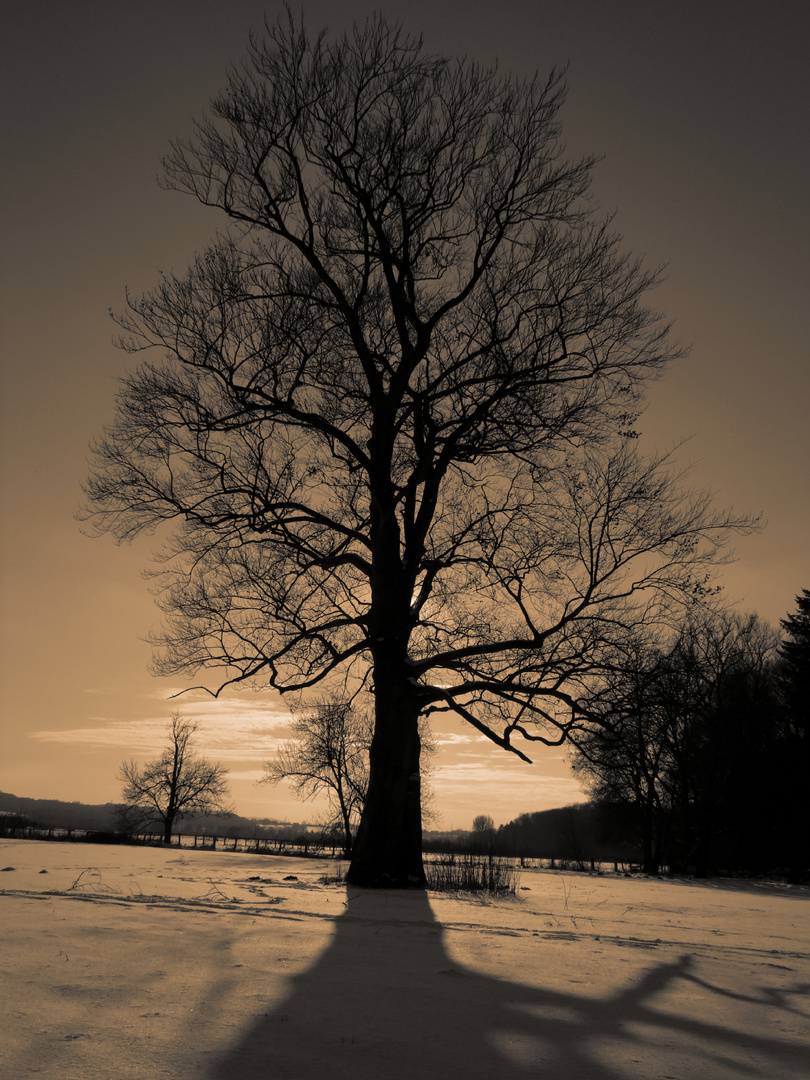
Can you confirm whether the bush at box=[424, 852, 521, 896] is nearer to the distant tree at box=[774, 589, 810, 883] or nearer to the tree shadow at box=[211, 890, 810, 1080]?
the tree shadow at box=[211, 890, 810, 1080]

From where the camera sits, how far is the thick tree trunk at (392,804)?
414 inches

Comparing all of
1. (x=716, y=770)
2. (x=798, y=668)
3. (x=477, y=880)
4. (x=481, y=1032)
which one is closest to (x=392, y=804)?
(x=477, y=880)

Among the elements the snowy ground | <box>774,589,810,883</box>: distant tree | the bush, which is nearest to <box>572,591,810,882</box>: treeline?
<box>774,589,810,883</box>: distant tree

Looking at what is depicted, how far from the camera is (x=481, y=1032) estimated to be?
275 cm

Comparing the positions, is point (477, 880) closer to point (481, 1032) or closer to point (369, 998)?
point (369, 998)

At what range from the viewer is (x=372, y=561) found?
12.1m

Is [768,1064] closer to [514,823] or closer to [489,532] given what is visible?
[489,532]

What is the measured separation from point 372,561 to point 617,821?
36.3 metres

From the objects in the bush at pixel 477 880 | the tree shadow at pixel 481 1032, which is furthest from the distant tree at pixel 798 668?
the tree shadow at pixel 481 1032

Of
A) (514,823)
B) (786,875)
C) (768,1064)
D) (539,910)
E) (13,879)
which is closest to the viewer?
(768,1064)

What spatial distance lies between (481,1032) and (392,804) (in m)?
8.31

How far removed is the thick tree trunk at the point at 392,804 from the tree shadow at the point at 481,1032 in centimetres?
683

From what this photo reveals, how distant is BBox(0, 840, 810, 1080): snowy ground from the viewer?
92.3 inches

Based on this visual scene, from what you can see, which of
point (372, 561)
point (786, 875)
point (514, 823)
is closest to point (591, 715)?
point (372, 561)
